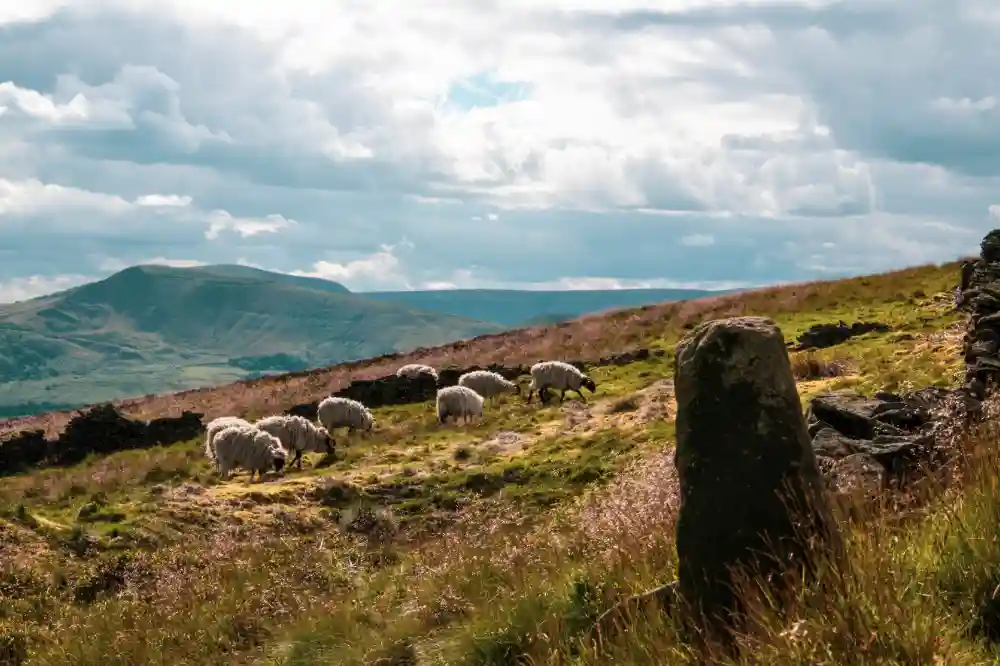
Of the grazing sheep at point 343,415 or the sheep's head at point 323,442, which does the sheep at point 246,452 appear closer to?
the sheep's head at point 323,442

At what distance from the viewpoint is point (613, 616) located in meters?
7.54

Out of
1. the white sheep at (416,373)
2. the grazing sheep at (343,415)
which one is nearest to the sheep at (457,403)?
the grazing sheep at (343,415)

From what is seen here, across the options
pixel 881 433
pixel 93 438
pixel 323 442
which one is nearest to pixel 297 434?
pixel 323 442

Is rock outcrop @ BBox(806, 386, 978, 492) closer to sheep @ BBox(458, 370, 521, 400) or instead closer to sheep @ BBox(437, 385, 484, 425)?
sheep @ BBox(437, 385, 484, 425)

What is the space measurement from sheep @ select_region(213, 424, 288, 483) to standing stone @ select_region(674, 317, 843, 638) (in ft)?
64.5

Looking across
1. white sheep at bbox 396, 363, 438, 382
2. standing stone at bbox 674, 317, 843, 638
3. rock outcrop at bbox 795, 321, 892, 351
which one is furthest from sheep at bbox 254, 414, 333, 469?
standing stone at bbox 674, 317, 843, 638

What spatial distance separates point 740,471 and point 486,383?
29.9 meters

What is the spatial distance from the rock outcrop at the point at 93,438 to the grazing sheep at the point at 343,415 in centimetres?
716

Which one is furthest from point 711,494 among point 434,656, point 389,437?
point 389,437

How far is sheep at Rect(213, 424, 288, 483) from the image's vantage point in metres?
25.4

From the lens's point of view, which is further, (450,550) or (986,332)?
(986,332)

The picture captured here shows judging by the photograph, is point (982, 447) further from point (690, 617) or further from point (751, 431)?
point (690, 617)

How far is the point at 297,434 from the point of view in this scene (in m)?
27.9

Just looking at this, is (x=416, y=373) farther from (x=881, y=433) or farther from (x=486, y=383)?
(x=881, y=433)
